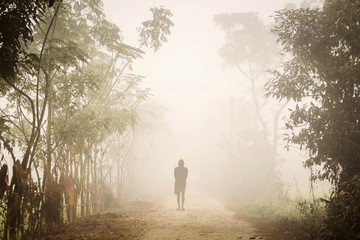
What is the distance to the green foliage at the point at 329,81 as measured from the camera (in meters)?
5.67

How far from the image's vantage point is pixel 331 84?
630cm

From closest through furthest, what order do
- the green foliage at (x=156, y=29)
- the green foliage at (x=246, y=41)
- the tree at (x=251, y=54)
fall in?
the green foliage at (x=156, y=29)
the tree at (x=251, y=54)
the green foliage at (x=246, y=41)

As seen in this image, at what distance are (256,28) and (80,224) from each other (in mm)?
23602

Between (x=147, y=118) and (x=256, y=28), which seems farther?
(x=147, y=118)

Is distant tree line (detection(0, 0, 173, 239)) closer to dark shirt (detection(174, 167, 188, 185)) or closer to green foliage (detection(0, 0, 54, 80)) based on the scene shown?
green foliage (detection(0, 0, 54, 80))

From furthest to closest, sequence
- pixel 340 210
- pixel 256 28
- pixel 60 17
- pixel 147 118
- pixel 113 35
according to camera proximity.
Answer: pixel 147 118, pixel 256 28, pixel 113 35, pixel 60 17, pixel 340 210

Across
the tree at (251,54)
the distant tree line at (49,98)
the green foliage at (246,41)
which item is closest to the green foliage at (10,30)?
the distant tree line at (49,98)

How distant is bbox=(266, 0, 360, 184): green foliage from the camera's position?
18.6ft

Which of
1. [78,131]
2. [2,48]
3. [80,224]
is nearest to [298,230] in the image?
[80,224]

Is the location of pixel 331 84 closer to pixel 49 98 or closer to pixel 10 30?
pixel 10 30

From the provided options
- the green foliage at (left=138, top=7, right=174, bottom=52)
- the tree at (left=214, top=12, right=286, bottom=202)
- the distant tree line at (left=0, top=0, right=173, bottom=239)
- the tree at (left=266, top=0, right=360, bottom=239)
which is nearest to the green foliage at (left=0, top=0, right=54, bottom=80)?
the distant tree line at (left=0, top=0, right=173, bottom=239)

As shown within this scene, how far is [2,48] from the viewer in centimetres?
393

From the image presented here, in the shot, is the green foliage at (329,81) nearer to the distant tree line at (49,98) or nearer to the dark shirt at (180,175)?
the distant tree line at (49,98)

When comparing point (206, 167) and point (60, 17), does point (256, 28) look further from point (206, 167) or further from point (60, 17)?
point (206, 167)
